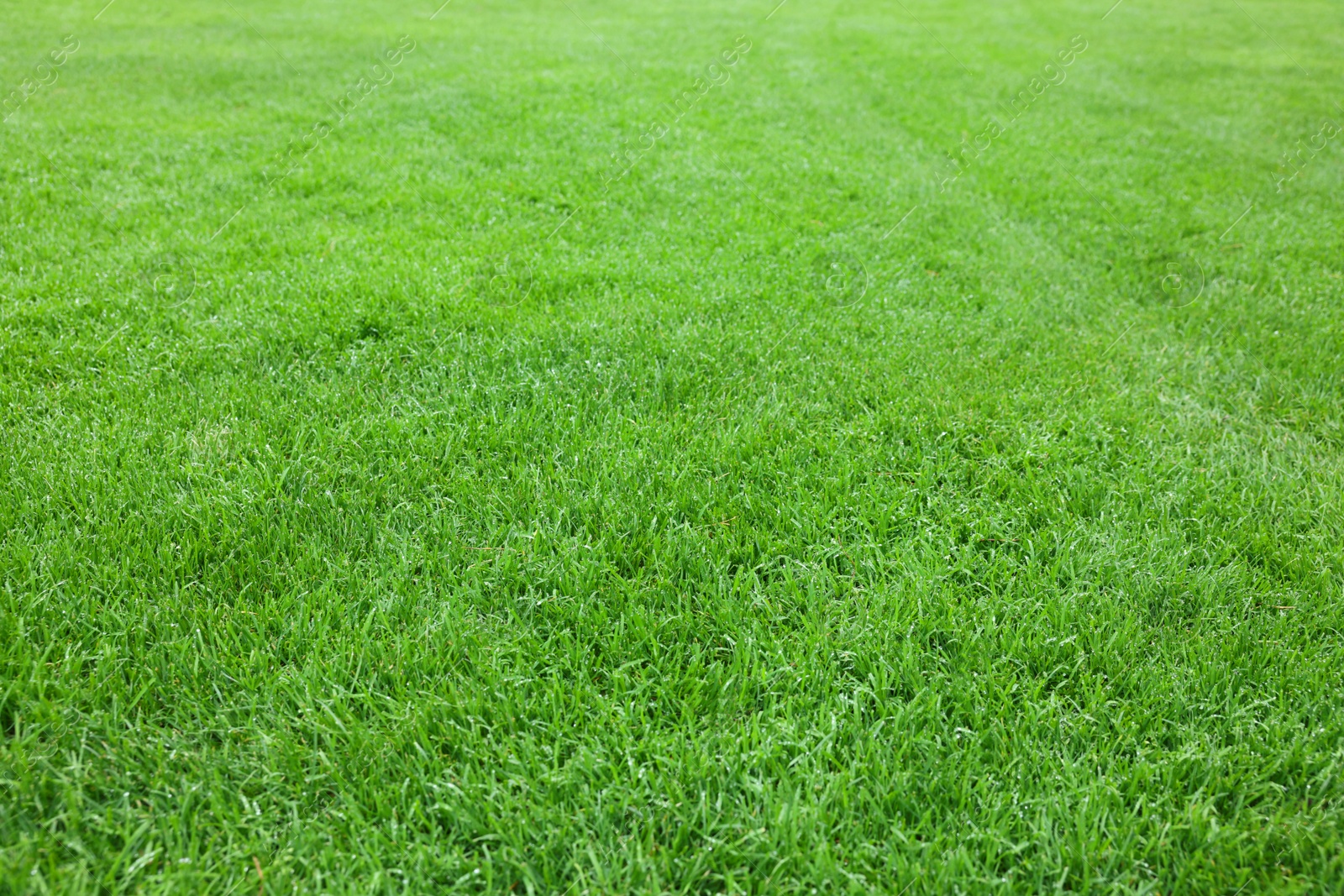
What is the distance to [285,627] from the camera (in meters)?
2.31

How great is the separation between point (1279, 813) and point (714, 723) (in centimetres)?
142

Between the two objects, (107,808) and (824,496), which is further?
(824,496)

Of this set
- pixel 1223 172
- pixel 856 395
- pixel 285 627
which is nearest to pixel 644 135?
pixel 856 395

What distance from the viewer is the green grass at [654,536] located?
6.03ft

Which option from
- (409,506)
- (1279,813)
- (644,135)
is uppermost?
(644,135)

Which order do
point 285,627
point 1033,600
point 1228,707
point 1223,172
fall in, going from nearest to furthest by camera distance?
point 1228,707 < point 285,627 < point 1033,600 < point 1223,172

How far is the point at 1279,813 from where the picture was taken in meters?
1.88

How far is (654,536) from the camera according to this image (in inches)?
108

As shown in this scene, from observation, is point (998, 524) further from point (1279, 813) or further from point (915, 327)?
point (915, 327)

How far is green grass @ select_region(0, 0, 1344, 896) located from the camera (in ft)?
6.03

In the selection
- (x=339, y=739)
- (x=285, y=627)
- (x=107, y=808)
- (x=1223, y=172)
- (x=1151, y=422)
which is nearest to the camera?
(x=107, y=808)

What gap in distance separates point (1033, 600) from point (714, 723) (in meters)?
1.19

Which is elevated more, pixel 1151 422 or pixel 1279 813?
pixel 1151 422

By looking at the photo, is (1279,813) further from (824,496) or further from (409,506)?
(409,506)
